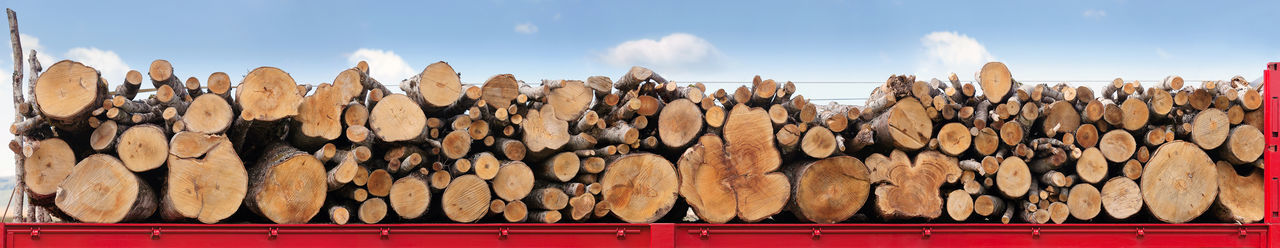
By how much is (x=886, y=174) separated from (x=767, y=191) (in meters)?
0.97

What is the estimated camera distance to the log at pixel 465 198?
21.5 ft

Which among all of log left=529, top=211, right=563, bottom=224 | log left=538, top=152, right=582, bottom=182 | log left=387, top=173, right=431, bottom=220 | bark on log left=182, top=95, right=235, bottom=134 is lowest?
log left=529, top=211, right=563, bottom=224

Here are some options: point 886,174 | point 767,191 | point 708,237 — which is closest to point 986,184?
point 886,174

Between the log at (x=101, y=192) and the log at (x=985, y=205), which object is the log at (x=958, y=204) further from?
the log at (x=101, y=192)

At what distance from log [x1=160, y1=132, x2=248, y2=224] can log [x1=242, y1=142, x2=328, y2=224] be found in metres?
0.12

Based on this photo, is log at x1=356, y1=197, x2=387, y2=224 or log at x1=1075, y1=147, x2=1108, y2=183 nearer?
log at x1=356, y1=197, x2=387, y2=224

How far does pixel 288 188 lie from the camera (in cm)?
642

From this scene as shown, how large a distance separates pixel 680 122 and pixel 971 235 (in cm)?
239

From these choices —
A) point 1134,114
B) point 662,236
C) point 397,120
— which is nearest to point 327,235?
point 397,120

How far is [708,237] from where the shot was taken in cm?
684

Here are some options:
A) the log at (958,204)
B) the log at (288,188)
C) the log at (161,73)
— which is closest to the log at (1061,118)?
the log at (958,204)

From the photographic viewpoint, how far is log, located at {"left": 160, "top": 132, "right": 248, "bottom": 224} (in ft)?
20.5

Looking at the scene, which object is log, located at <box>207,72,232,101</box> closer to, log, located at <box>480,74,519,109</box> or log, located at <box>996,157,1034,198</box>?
log, located at <box>480,74,519,109</box>

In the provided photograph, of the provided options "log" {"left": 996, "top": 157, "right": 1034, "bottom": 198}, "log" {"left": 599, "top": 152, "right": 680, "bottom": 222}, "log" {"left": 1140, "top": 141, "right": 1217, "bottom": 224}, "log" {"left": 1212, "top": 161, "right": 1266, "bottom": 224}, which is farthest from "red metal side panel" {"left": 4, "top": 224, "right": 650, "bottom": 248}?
"log" {"left": 1212, "top": 161, "right": 1266, "bottom": 224}
